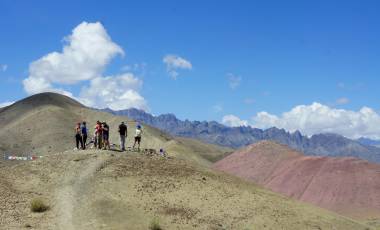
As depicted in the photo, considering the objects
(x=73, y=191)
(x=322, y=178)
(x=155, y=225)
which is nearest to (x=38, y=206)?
(x=73, y=191)

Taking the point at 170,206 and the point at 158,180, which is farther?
the point at 158,180

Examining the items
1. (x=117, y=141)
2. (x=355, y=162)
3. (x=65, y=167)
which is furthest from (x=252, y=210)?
(x=117, y=141)

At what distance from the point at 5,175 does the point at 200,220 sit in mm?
13500

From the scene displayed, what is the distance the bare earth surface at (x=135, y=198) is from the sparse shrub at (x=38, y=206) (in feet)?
1.33

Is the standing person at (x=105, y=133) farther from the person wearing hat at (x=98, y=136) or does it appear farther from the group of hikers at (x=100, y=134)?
the person wearing hat at (x=98, y=136)

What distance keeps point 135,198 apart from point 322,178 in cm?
4788

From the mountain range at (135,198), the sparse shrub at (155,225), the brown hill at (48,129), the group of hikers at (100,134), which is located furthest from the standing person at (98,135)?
the brown hill at (48,129)

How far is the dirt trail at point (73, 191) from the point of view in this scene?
2695 centimetres

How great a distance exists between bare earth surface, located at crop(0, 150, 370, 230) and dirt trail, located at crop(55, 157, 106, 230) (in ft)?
0.16

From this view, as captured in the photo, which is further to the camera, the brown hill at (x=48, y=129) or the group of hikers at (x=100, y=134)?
the brown hill at (x=48, y=129)

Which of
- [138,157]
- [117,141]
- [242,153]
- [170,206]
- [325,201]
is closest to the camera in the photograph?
[170,206]

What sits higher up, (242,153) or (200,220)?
(242,153)

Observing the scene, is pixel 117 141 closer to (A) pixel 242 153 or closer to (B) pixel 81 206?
(A) pixel 242 153

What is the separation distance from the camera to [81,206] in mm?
28609
